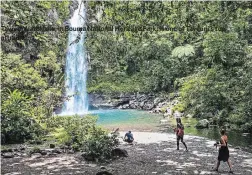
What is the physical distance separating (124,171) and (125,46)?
33.2 metres

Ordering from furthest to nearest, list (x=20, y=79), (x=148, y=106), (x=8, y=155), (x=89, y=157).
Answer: (x=148, y=106) → (x=20, y=79) → (x=8, y=155) → (x=89, y=157)

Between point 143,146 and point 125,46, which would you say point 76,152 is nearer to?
point 143,146

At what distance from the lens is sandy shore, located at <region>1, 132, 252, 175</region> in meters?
8.77

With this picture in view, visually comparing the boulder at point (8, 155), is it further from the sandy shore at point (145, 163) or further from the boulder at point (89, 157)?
the boulder at point (89, 157)

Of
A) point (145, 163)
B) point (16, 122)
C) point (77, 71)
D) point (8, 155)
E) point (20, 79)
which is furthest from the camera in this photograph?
point (77, 71)

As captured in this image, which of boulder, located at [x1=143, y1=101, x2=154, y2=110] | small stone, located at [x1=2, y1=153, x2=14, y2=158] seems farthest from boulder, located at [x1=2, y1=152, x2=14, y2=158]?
boulder, located at [x1=143, y1=101, x2=154, y2=110]

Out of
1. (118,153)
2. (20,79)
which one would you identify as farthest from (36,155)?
(20,79)

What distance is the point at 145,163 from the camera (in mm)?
9859

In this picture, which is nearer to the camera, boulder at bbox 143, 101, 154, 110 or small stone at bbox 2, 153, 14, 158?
small stone at bbox 2, 153, 14, 158

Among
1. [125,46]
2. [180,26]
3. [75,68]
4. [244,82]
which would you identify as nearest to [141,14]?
[180,26]

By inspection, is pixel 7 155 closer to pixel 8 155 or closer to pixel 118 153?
pixel 8 155

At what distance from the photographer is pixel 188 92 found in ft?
82.9

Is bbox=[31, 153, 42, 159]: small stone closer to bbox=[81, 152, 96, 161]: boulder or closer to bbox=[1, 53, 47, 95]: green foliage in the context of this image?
bbox=[81, 152, 96, 161]: boulder

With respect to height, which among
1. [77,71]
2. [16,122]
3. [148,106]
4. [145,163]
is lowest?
[145,163]
